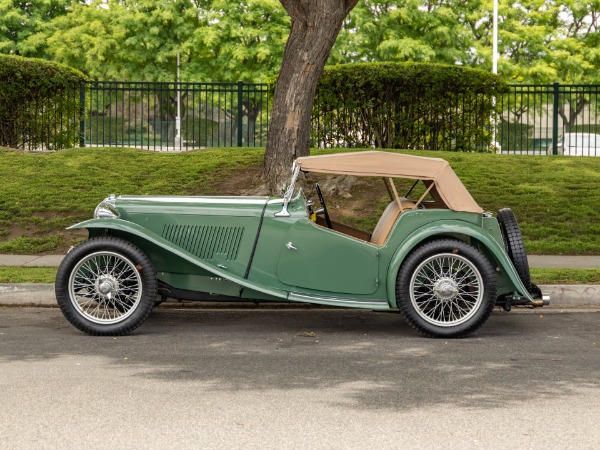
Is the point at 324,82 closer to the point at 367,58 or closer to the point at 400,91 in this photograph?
the point at 400,91

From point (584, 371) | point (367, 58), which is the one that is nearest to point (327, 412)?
point (584, 371)

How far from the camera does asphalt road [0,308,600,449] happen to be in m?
5.06

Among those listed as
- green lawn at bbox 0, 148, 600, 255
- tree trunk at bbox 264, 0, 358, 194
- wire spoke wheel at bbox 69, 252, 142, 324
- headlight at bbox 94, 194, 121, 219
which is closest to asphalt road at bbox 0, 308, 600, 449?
wire spoke wheel at bbox 69, 252, 142, 324

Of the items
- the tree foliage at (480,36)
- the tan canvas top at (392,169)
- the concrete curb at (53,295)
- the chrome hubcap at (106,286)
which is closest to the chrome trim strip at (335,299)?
the tan canvas top at (392,169)

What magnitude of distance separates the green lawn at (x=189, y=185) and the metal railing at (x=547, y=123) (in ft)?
9.60

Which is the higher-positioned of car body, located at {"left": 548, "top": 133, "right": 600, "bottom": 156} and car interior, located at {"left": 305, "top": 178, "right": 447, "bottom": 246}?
car body, located at {"left": 548, "top": 133, "right": 600, "bottom": 156}

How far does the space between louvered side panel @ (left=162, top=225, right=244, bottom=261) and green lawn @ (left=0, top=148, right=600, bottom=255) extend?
553 centimetres

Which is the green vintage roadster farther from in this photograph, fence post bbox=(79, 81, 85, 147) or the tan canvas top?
fence post bbox=(79, 81, 85, 147)

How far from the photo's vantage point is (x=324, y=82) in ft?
62.3

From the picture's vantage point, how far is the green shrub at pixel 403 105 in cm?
1892

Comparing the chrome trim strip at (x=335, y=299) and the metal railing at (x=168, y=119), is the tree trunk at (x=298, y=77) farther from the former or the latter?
the chrome trim strip at (x=335, y=299)

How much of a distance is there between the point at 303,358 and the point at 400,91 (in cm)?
1262

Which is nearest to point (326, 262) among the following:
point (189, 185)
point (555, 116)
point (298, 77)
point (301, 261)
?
point (301, 261)

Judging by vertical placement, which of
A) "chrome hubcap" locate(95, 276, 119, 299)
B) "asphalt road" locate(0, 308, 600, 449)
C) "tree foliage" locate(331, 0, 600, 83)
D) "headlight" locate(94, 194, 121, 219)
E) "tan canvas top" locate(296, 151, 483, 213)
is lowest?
"asphalt road" locate(0, 308, 600, 449)
